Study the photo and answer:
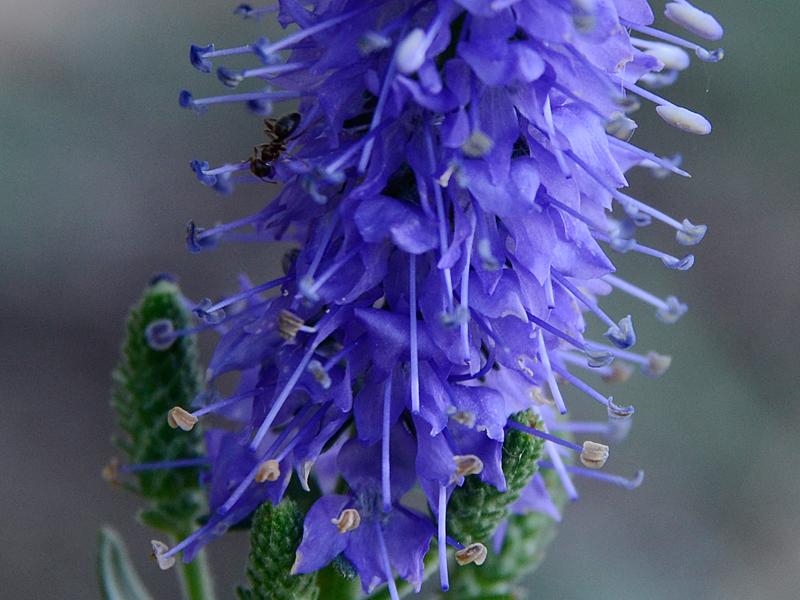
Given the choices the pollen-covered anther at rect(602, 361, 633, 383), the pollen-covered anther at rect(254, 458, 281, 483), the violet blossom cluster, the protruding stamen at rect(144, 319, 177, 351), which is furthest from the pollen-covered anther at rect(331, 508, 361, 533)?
the pollen-covered anther at rect(602, 361, 633, 383)

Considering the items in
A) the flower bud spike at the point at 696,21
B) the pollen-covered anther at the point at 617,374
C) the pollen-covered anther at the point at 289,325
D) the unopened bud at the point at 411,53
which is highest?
the flower bud spike at the point at 696,21

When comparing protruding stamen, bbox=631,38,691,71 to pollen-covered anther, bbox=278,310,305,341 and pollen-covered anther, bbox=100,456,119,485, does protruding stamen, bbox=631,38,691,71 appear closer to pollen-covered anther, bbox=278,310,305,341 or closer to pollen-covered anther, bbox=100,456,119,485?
pollen-covered anther, bbox=278,310,305,341

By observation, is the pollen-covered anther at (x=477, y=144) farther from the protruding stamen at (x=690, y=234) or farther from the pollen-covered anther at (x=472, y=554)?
the pollen-covered anther at (x=472, y=554)

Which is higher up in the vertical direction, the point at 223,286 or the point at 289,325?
the point at 289,325

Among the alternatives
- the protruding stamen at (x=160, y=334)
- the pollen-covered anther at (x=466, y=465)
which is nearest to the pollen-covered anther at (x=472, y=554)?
the pollen-covered anther at (x=466, y=465)

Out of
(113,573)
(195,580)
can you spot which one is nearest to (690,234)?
(195,580)

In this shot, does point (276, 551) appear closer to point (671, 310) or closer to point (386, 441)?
point (386, 441)
